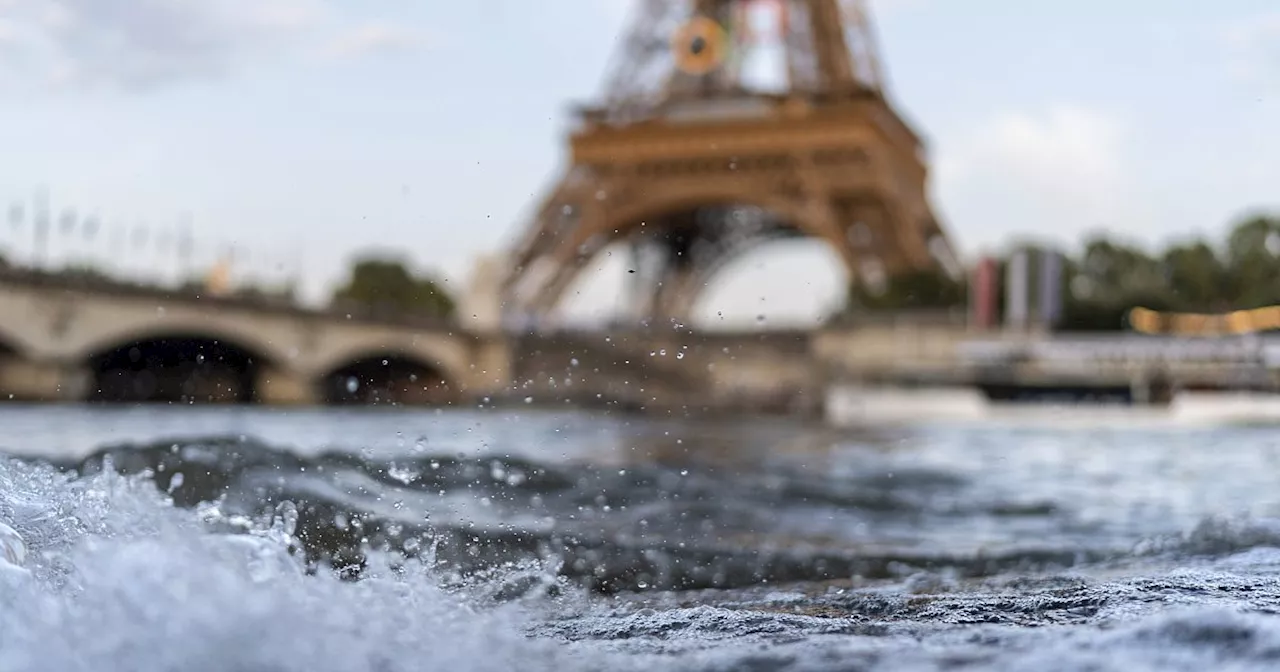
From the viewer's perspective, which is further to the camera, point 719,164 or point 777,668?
point 719,164

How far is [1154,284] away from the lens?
155ft

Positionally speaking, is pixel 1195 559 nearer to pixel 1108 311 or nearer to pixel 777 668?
pixel 777 668

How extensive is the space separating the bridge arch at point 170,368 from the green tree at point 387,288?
11.2m

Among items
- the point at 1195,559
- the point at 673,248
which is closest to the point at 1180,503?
the point at 1195,559

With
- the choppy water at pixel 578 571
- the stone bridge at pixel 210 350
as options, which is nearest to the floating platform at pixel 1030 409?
the stone bridge at pixel 210 350

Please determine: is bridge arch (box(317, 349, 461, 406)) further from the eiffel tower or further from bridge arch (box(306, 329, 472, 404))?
the eiffel tower

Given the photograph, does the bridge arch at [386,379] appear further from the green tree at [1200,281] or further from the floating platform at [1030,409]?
the green tree at [1200,281]

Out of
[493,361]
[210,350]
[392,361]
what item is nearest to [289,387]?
[210,350]

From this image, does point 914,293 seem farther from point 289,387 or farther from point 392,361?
point 289,387

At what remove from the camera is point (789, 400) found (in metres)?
40.0

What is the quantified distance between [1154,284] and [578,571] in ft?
151

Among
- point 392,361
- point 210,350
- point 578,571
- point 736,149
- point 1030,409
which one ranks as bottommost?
point 1030,409

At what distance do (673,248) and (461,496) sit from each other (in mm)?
43114

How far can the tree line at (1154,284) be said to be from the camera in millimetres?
43344
